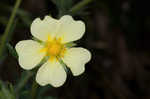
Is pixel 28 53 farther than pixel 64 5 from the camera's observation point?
No

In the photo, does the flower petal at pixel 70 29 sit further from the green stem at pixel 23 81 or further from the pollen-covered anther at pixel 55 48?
the green stem at pixel 23 81

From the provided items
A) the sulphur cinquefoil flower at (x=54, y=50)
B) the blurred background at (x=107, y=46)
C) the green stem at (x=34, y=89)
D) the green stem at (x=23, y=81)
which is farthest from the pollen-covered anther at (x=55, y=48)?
the blurred background at (x=107, y=46)

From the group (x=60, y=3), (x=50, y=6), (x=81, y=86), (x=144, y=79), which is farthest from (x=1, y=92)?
(x=144, y=79)

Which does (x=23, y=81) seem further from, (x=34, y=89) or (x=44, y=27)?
(x=44, y=27)

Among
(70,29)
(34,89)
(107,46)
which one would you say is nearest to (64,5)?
(70,29)

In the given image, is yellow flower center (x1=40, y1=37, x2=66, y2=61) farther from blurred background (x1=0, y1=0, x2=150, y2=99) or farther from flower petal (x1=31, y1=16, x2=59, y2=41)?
blurred background (x1=0, y1=0, x2=150, y2=99)

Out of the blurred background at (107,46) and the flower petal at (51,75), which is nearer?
the flower petal at (51,75)
